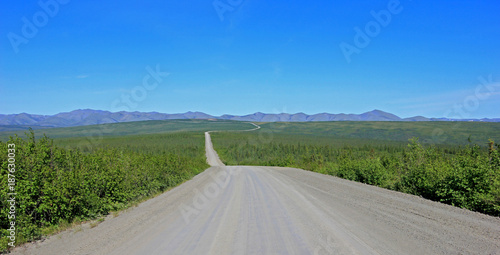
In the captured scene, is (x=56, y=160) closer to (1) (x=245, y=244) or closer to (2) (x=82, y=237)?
(2) (x=82, y=237)

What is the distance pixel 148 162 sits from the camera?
1574 centimetres

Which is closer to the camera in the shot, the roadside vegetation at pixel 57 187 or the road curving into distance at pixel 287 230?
the road curving into distance at pixel 287 230

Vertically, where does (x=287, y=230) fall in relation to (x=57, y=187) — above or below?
below

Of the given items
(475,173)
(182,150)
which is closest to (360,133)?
(182,150)

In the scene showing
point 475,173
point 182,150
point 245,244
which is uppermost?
point 475,173

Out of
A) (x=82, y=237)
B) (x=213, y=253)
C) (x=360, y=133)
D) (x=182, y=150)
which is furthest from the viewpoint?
(x=360, y=133)

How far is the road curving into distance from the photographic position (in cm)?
600

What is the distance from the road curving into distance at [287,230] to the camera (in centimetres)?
600

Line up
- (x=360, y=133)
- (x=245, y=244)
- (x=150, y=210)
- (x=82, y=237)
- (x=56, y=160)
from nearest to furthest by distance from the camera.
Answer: (x=245, y=244) → (x=82, y=237) → (x=56, y=160) → (x=150, y=210) → (x=360, y=133)

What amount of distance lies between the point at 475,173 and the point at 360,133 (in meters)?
155

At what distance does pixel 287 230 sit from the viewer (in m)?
7.33

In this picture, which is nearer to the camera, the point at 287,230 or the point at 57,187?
the point at 287,230

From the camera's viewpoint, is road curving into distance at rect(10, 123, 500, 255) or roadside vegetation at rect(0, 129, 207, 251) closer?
road curving into distance at rect(10, 123, 500, 255)

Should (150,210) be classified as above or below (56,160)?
below
